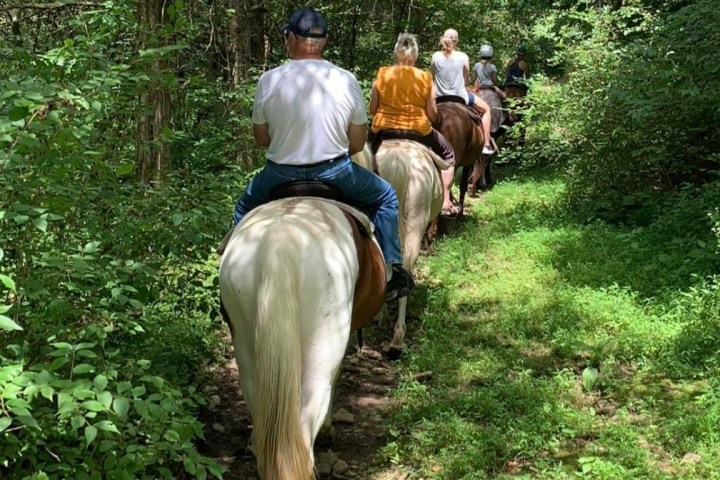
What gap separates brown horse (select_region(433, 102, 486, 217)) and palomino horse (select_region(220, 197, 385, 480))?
19.6 feet

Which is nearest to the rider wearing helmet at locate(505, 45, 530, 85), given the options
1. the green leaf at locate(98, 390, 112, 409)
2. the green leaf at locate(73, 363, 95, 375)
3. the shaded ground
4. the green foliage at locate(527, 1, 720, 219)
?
the green foliage at locate(527, 1, 720, 219)

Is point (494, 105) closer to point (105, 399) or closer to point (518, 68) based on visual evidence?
point (518, 68)

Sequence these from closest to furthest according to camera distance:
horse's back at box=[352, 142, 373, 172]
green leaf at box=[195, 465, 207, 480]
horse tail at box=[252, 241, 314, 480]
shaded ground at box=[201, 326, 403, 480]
→ 1. green leaf at box=[195, 465, 207, 480]
2. horse tail at box=[252, 241, 314, 480]
3. shaded ground at box=[201, 326, 403, 480]
4. horse's back at box=[352, 142, 373, 172]

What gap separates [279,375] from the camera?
118 inches

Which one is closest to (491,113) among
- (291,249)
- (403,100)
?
(403,100)

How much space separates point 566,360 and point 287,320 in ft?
10.1

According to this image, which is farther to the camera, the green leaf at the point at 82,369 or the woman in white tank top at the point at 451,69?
the woman in white tank top at the point at 451,69

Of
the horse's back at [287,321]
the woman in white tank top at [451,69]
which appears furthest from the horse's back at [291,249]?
the woman in white tank top at [451,69]

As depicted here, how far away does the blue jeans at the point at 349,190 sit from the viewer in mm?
3889

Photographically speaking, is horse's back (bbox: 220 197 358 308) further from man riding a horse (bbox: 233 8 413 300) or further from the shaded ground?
the shaded ground

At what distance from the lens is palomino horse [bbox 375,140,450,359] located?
6086 mm

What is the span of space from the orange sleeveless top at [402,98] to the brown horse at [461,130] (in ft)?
6.80

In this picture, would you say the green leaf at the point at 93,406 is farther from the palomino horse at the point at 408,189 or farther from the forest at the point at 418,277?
the palomino horse at the point at 408,189

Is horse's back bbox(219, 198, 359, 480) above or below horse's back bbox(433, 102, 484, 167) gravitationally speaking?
above
